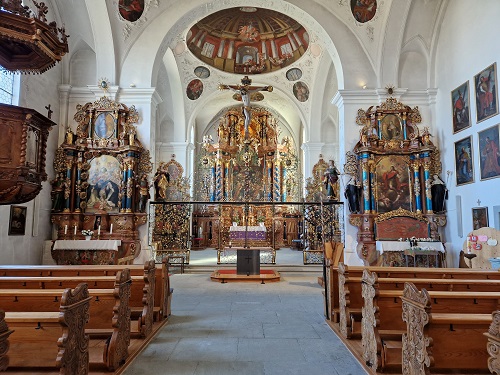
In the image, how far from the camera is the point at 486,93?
31.4 ft

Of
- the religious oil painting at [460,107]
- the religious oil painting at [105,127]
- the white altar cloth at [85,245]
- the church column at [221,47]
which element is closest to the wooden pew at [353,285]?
the religious oil painting at [460,107]

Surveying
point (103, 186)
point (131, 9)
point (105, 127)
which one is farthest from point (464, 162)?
point (131, 9)

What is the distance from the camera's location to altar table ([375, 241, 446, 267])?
34.6ft

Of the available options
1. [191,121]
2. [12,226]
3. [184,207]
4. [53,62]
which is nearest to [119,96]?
[184,207]

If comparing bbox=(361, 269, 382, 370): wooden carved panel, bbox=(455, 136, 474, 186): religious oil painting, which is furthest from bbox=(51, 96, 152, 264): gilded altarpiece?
bbox=(455, 136, 474, 186): religious oil painting

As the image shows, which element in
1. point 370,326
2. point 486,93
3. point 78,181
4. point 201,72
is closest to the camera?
point 370,326

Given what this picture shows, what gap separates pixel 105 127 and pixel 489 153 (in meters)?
11.4

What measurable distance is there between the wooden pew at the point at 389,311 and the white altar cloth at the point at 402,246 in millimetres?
6646

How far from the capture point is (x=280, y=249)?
20.4 metres

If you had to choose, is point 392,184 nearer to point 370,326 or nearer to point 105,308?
point 370,326

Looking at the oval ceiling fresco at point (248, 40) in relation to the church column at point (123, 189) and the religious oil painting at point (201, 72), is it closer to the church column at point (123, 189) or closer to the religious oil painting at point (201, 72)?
the religious oil painting at point (201, 72)

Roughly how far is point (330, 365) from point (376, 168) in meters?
8.82

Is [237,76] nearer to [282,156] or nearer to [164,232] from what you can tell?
[282,156]

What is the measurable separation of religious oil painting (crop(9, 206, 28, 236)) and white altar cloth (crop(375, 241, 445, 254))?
33.8 feet
